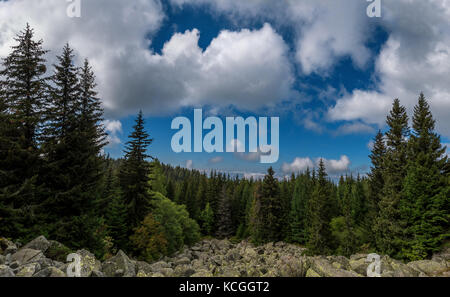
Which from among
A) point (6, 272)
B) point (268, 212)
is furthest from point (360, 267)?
point (268, 212)

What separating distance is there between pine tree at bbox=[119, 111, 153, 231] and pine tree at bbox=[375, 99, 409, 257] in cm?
2755

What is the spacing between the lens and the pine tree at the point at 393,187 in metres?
25.8

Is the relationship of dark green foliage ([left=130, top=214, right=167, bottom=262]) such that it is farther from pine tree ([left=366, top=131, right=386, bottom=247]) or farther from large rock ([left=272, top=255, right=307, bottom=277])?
pine tree ([left=366, top=131, right=386, bottom=247])

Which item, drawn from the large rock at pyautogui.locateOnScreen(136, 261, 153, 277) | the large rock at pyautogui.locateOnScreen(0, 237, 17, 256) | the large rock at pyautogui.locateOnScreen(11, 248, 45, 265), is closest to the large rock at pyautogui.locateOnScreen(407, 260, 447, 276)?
the large rock at pyautogui.locateOnScreen(136, 261, 153, 277)

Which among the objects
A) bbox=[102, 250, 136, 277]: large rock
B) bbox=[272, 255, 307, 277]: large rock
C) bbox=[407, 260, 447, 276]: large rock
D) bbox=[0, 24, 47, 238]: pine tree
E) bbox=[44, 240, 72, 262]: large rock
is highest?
bbox=[0, 24, 47, 238]: pine tree

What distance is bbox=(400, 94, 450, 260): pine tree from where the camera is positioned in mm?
22750

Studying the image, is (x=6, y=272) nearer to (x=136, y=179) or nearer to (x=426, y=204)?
(x=136, y=179)

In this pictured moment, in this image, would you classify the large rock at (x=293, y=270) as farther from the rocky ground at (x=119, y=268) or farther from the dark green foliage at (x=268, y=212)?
the dark green foliage at (x=268, y=212)

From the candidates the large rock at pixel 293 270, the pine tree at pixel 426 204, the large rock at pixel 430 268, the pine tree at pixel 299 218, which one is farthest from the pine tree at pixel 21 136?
the pine tree at pixel 299 218

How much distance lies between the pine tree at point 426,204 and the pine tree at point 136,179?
28347mm

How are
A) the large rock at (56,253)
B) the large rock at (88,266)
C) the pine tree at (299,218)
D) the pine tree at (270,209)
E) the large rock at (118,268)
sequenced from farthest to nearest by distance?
the pine tree at (299,218)
the pine tree at (270,209)
the large rock at (56,253)
the large rock at (118,268)
the large rock at (88,266)
